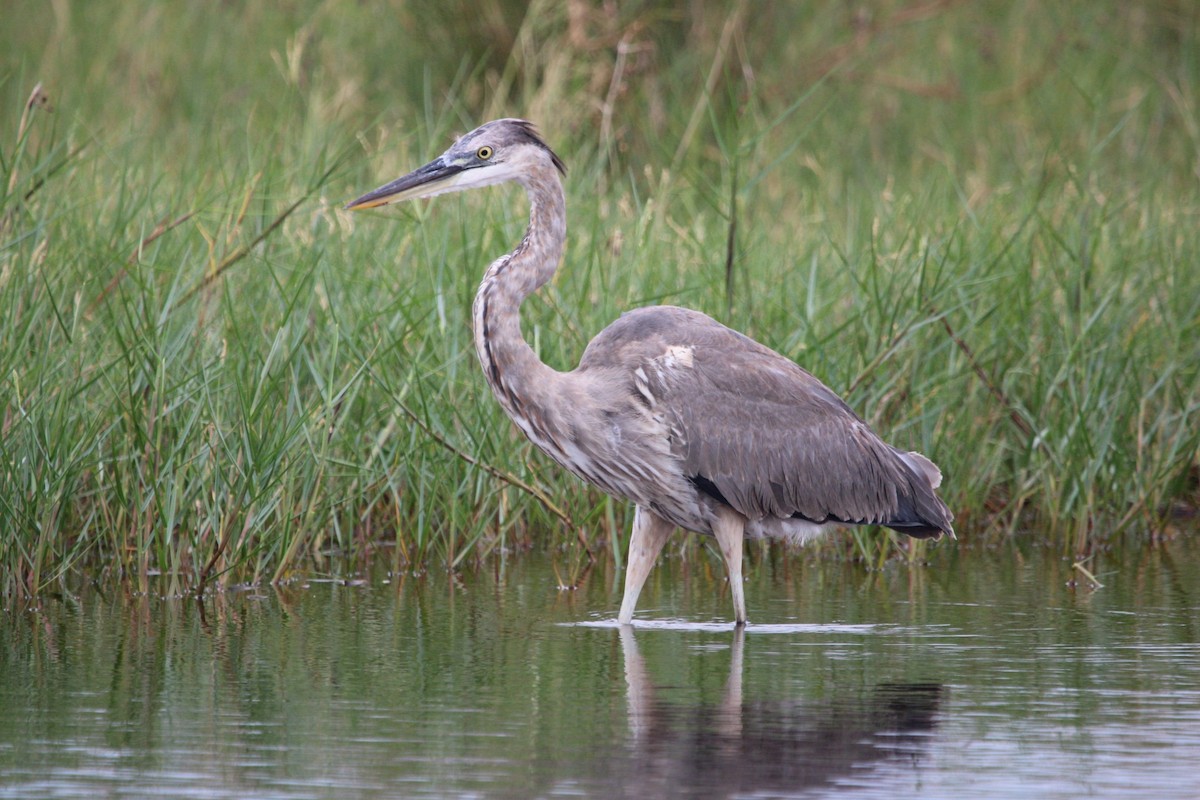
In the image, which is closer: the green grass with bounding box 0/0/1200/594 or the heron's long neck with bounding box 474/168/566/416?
the heron's long neck with bounding box 474/168/566/416

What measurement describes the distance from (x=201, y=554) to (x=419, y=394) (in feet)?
4.10

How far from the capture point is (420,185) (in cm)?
673

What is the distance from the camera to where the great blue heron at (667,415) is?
6598 millimetres

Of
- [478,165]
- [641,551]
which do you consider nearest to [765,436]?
[641,551]

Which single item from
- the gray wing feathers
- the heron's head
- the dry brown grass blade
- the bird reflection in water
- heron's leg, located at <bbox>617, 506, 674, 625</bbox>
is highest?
the heron's head

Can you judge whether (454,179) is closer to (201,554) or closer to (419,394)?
(419,394)

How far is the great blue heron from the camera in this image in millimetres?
6598

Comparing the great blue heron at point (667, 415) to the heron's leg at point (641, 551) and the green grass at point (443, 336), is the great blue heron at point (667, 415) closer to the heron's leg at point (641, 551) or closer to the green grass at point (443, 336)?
the heron's leg at point (641, 551)

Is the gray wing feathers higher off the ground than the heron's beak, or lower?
lower

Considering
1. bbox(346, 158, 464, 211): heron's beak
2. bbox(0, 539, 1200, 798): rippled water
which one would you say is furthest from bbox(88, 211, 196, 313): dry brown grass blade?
bbox(0, 539, 1200, 798): rippled water

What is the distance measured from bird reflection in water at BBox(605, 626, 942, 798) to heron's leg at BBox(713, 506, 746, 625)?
972 millimetres

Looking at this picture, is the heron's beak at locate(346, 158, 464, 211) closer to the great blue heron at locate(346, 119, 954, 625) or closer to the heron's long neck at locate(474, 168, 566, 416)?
the great blue heron at locate(346, 119, 954, 625)

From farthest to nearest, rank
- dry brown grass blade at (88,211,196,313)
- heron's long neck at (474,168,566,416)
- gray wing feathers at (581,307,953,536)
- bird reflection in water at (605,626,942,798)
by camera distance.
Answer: dry brown grass blade at (88,211,196,313) → gray wing feathers at (581,307,953,536) → heron's long neck at (474,168,566,416) → bird reflection in water at (605,626,942,798)

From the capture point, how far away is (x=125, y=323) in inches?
286
